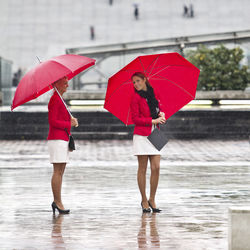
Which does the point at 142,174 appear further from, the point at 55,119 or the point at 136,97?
the point at 55,119

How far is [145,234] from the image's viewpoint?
7.77 m

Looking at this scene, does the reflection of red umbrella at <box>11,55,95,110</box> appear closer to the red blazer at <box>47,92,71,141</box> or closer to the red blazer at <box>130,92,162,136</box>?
the red blazer at <box>47,92,71,141</box>

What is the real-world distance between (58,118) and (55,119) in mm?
52

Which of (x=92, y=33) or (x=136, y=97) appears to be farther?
(x=92, y=33)

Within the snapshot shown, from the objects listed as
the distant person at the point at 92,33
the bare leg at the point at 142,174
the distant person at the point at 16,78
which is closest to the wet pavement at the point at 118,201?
the bare leg at the point at 142,174

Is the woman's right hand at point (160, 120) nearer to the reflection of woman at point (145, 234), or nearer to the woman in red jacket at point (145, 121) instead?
the woman in red jacket at point (145, 121)

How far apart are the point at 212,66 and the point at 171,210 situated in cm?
1626

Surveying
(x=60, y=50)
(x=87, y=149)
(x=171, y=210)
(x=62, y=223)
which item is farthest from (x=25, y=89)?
(x=60, y=50)

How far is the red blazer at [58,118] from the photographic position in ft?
29.8

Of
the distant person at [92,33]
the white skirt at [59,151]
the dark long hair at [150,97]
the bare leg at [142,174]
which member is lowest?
the bare leg at [142,174]

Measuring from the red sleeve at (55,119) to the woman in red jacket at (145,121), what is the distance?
0.82 metres

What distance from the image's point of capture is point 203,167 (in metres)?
14.8

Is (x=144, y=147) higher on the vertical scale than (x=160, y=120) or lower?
lower

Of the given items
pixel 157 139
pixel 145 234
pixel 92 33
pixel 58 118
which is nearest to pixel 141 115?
pixel 157 139
